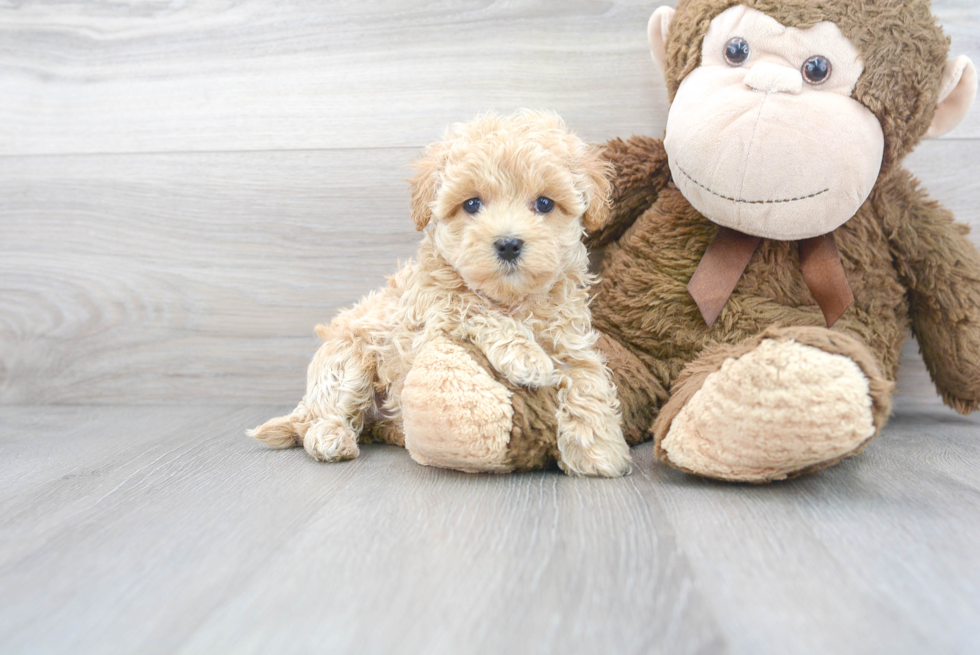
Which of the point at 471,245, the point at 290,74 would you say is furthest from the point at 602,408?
the point at 290,74

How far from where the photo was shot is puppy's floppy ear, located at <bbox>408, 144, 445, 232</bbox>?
35.1 inches

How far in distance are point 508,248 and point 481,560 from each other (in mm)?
357

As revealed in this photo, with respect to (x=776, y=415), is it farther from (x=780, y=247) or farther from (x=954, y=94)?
(x=954, y=94)

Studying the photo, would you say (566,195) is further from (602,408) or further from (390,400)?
(390,400)

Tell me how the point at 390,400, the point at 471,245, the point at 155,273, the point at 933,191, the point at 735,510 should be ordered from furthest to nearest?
the point at 155,273, the point at 933,191, the point at 390,400, the point at 471,245, the point at 735,510

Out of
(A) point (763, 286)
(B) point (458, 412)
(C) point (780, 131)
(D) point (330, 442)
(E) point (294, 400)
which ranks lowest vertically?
(E) point (294, 400)

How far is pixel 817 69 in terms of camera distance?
0.89 meters

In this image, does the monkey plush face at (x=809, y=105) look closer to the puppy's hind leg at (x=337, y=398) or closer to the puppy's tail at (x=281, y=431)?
the puppy's hind leg at (x=337, y=398)

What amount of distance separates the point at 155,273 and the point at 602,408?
0.94 m

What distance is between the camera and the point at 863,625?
1.70ft

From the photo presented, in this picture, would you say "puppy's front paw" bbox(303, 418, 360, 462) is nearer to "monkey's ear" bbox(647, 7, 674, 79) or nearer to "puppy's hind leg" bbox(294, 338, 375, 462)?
"puppy's hind leg" bbox(294, 338, 375, 462)

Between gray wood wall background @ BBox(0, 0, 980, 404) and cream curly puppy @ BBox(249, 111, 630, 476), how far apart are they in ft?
1.21

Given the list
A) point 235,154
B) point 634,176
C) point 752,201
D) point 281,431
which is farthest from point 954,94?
point 235,154

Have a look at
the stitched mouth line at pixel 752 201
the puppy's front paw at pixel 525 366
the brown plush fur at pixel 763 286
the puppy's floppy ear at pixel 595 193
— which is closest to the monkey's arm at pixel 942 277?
the brown plush fur at pixel 763 286
